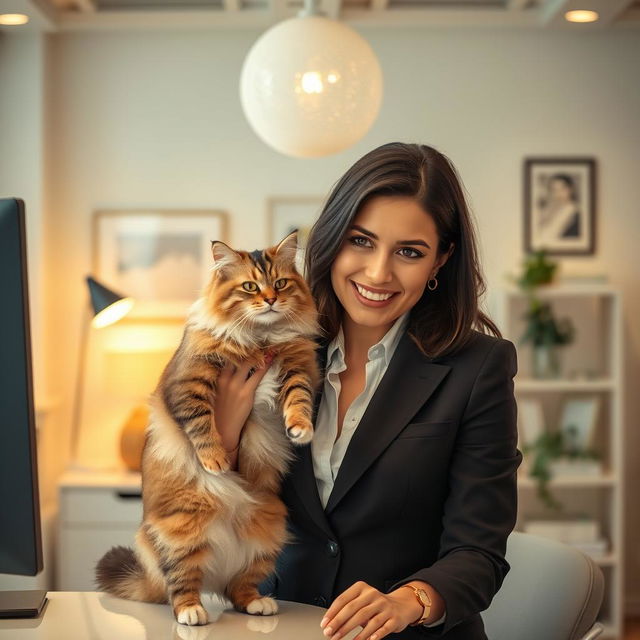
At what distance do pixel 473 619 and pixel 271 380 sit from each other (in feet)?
1.98

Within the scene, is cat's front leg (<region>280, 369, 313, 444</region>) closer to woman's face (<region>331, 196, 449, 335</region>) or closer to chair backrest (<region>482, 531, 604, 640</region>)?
woman's face (<region>331, 196, 449, 335</region>)

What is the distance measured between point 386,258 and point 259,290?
26 cm

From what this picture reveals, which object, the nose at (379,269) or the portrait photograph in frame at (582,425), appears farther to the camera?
the portrait photograph in frame at (582,425)

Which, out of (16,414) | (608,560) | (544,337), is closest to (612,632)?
(608,560)

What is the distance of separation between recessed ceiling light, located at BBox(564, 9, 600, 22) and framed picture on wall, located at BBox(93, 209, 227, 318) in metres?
2.01

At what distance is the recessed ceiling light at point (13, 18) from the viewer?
162 inches

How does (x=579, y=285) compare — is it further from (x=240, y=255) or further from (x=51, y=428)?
(x=240, y=255)

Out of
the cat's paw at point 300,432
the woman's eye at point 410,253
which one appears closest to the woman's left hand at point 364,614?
the cat's paw at point 300,432

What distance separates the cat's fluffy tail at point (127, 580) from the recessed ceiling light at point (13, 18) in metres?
3.30

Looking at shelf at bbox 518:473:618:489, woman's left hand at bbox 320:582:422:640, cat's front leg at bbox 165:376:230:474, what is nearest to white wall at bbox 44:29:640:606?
shelf at bbox 518:473:618:489

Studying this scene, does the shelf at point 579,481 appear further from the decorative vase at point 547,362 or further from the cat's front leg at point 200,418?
the cat's front leg at point 200,418

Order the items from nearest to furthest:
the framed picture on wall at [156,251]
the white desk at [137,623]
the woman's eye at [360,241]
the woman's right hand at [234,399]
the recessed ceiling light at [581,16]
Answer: the white desk at [137,623] → the woman's right hand at [234,399] → the woman's eye at [360,241] → the recessed ceiling light at [581,16] → the framed picture on wall at [156,251]

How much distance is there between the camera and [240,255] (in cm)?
176

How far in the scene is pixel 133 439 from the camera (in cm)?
429
